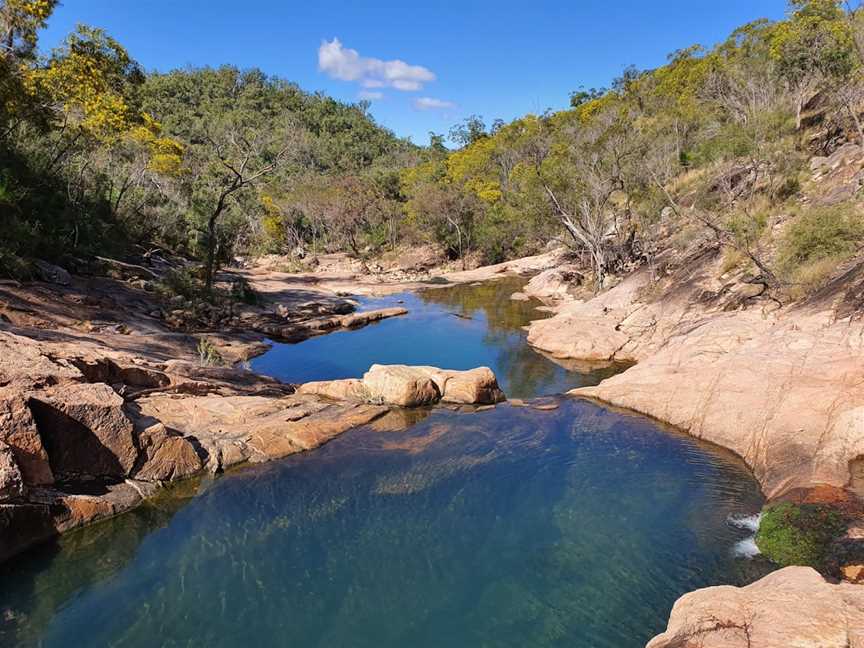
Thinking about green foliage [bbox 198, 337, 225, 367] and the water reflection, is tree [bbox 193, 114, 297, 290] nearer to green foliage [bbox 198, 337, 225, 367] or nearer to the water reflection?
green foliage [bbox 198, 337, 225, 367]

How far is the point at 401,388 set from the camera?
16641 mm

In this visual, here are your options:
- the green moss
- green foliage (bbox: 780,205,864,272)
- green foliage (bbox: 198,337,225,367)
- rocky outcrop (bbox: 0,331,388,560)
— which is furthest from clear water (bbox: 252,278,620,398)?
the green moss

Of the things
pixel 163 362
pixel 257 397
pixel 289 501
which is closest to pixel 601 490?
pixel 289 501

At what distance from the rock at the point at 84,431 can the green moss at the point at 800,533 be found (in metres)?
12.6

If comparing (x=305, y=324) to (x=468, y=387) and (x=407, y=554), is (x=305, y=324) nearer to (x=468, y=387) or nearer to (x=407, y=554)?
(x=468, y=387)

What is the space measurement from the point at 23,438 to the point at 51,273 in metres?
14.0

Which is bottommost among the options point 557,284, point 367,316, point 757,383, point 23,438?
point 23,438

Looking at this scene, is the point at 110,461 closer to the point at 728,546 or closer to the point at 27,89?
the point at 728,546

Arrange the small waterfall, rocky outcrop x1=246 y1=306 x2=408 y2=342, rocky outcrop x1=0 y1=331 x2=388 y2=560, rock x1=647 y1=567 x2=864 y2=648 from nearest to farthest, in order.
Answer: rock x1=647 y1=567 x2=864 y2=648, the small waterfall, rocky outcrop x1=0 y1=331 x2=388 y2=560, rocky outcrop x1=246 y1=306 x2=408 y2=342

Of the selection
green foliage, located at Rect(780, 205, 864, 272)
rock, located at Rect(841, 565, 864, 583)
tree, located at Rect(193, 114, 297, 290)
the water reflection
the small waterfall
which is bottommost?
the water reflection

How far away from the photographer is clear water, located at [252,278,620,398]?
808 inches

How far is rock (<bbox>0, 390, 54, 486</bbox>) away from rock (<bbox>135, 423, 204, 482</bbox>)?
6.20 ft

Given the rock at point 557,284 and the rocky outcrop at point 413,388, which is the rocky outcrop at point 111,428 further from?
the rock at point 557,284

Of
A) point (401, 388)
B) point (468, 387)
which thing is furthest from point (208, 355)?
point (468, 387)
